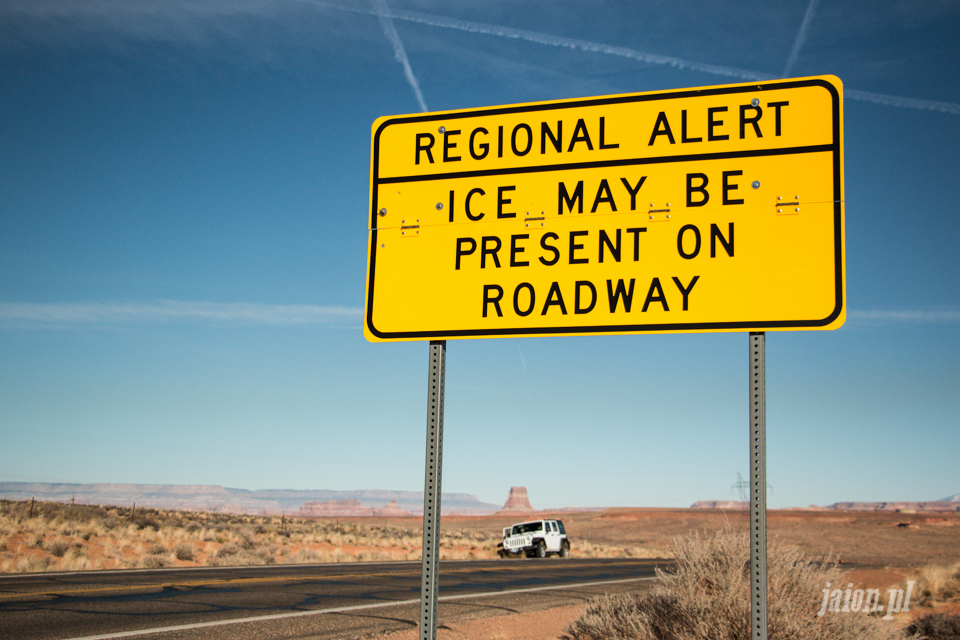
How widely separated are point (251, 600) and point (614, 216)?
35.7 ft

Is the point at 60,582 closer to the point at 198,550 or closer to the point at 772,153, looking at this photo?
the point at 198,550

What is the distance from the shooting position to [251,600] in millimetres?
12148

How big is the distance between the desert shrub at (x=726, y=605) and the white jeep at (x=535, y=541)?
23.6 meters

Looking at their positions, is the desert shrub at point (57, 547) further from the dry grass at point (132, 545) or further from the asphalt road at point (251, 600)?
the asphalt road at point (251, 600)

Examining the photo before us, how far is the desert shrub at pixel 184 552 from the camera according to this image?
74.2 feet

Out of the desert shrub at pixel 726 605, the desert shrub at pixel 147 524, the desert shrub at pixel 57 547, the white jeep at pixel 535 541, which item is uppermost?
the desert shrub at pixel 726 605

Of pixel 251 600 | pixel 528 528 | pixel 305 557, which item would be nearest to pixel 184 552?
pixel 305 557

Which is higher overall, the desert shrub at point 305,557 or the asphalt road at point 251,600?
the asphalt road at point 251,600

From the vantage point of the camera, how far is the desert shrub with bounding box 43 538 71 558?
20.5m

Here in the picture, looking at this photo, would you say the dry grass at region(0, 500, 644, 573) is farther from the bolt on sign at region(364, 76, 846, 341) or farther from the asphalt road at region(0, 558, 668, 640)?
the bolt on sign at region(364, 76, 846, 341)

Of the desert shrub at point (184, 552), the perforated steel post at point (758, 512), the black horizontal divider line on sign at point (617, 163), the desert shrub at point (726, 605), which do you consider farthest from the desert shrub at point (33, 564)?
the perforated steel post at point (758, 512)

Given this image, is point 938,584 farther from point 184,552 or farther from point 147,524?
point 147,524

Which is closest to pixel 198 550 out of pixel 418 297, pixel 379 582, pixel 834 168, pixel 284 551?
pixel 284 551

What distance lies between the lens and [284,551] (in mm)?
28062
